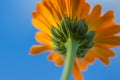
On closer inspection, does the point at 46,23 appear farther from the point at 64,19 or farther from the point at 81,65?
the point at 81,65

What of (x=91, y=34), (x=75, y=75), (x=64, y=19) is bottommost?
(x=75, y=75)

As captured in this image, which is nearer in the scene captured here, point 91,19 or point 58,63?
point 91,19

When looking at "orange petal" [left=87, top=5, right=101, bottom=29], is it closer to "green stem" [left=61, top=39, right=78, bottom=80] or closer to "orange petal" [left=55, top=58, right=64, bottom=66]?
"green stem" [left=61, top=39, right=78, bottom=80]

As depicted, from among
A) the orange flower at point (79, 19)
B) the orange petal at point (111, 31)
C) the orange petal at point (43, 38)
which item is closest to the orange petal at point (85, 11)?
the orange flower at point (79, 19)

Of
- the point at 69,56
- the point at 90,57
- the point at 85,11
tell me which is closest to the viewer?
the point at 69,56

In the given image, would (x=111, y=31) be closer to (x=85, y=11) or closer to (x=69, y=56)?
(x=85, y=11)

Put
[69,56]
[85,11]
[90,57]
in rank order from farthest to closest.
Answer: [90,57] → [85,11] → [69,56]

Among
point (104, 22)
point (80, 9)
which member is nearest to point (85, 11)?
point (80, 9)

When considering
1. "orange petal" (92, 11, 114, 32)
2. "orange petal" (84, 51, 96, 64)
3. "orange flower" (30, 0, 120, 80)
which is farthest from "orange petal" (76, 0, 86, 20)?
"orange petal" (84, 51, 96, 64)

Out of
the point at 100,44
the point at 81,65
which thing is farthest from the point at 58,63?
the point at 100,44
